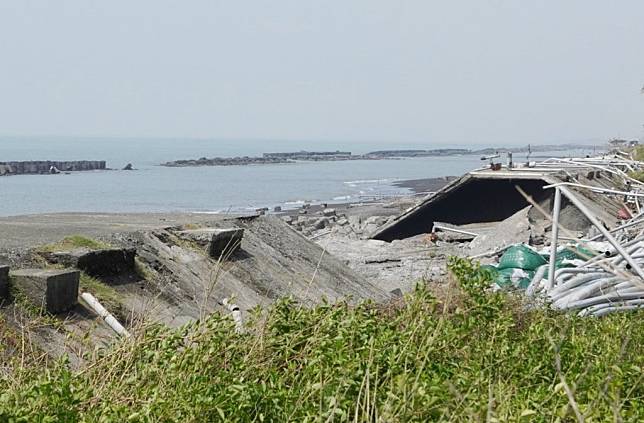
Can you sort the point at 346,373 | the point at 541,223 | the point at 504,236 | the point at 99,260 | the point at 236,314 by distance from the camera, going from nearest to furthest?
1. the point at 346,373
2. the point at 236,314
3. the point at 99,260
4. the point at 504,236
5. the point at 541,223

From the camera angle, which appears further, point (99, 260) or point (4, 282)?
point (99, 260)

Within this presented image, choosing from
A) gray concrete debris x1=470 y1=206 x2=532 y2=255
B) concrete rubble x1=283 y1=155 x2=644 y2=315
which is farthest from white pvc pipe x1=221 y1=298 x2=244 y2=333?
gray concrete debris x1=470 y1=206 x2=532 y2=255

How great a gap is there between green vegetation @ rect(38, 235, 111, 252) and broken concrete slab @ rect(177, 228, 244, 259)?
1061 millimetres

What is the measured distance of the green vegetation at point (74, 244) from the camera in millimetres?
5988

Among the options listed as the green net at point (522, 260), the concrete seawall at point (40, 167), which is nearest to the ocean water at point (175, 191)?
the concrete seawall at point (40, 167)

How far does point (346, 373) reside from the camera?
408 cm

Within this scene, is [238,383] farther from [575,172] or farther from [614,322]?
[575,172]

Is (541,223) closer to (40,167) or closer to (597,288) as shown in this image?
(597,288)

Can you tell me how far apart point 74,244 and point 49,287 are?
108cm

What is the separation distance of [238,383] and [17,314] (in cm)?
169

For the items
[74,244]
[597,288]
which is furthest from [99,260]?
[597,288]

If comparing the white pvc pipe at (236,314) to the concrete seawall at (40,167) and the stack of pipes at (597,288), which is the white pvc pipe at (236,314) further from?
A: the concrete seawall at (40,167)

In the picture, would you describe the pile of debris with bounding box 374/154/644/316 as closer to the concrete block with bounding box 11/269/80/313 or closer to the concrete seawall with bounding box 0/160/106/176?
the concrete block with bounding box 11/269/80/313

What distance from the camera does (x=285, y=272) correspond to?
26.0ft
